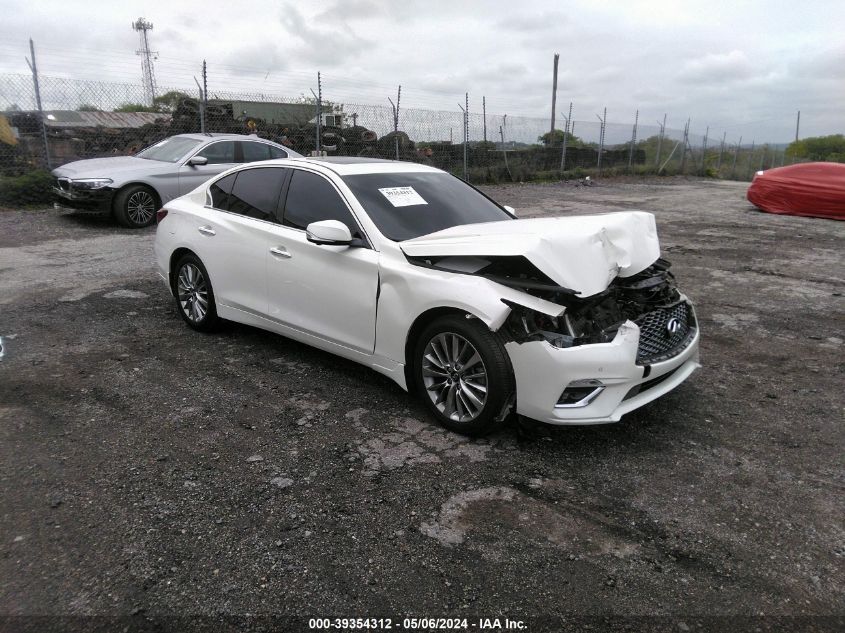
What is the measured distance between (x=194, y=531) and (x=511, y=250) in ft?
6.96

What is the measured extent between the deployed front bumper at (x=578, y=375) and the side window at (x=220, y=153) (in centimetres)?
908

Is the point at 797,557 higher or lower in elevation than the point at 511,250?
lower

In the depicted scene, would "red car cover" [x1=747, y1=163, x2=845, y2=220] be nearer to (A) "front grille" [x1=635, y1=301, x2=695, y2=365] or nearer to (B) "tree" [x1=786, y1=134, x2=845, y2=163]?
(A) "front grille" [x1=635, y1=301, x2=695, y2=365]

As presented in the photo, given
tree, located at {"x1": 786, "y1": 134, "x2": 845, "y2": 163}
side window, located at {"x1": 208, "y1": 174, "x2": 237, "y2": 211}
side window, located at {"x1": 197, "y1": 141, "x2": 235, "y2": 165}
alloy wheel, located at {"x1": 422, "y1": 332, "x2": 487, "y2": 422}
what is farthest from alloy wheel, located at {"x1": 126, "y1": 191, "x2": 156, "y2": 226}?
tree, located at {"x1": 786, "y1": 134, "x2": 845, "y2": 163}

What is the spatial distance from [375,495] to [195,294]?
308 cm

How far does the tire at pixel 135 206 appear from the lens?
10.5 meters

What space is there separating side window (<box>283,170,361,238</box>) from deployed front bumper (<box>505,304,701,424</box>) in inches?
62.1

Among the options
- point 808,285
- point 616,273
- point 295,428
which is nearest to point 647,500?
point 616,273

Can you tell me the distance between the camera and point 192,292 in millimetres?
5566

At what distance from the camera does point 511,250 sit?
3.54 meters

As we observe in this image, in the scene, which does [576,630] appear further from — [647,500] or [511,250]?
[511,250]

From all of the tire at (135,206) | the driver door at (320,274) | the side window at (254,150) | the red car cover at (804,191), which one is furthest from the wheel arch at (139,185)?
the red car cover at (804,191)

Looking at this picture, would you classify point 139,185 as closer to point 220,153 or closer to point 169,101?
point 220,153

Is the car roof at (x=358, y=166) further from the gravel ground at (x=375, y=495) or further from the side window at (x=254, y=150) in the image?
the side window at (x=254, y=150)
